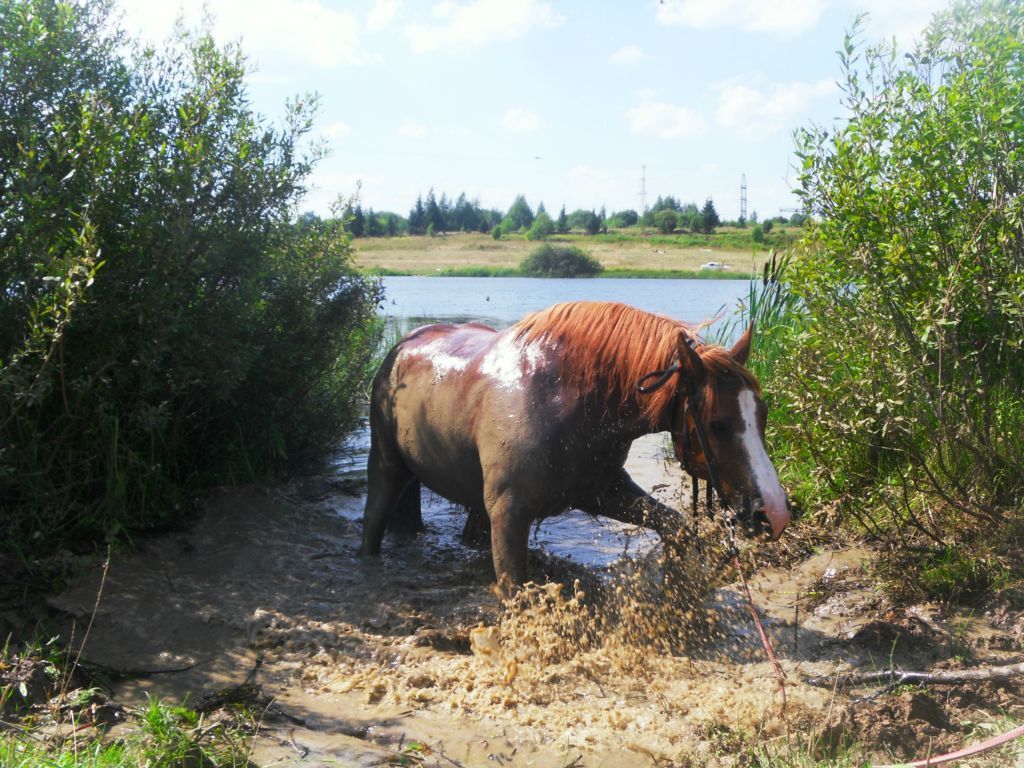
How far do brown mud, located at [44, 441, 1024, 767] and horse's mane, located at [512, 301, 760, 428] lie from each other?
1007 millimetres

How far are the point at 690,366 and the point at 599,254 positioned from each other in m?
51.0

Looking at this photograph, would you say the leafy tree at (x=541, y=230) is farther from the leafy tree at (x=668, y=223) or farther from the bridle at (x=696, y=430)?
the bridle at (x=696, y=430)

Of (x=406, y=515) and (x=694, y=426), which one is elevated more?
(x=694, y=426)

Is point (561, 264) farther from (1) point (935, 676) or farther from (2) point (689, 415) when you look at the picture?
(1) point (935, 676)

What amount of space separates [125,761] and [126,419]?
2834 millimetres

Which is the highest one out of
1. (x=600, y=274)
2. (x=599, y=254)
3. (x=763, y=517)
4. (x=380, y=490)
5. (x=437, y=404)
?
(x=599, y=254)

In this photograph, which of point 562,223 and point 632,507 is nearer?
point 632,507

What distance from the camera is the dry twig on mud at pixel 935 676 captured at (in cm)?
375

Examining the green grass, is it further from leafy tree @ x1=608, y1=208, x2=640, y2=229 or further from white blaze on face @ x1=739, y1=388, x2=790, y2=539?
leafy tree @ x1=608, y1=208, x2=640, y2=229

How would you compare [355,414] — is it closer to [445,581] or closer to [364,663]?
Result: [445,581]

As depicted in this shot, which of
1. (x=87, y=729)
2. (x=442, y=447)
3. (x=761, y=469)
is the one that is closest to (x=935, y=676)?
(x=761, y=469)

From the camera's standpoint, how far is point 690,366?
4.26 metres

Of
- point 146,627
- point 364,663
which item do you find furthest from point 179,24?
point 364,663

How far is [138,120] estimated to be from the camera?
5215 millimetres
